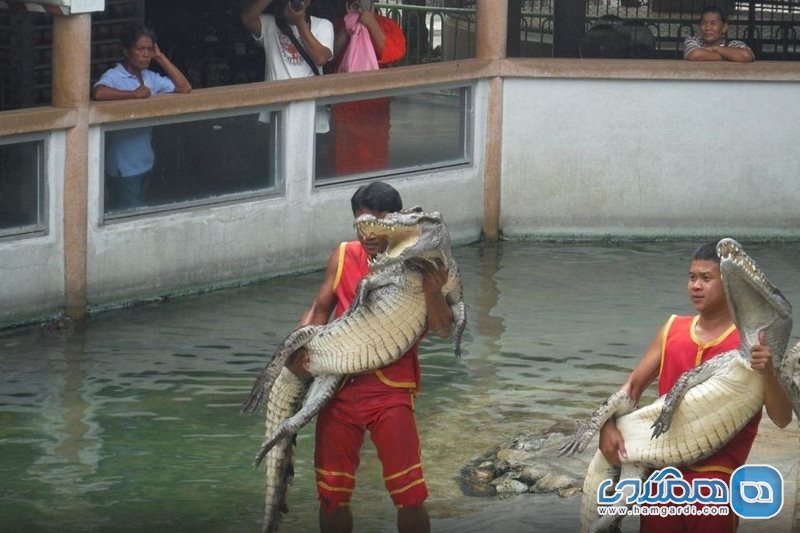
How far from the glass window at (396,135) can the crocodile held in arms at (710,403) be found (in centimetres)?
652

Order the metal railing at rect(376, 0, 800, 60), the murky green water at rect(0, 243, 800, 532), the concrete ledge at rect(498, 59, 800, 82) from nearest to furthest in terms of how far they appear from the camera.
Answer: the murky green water at rect(0, 243, 800, 532)
the concrete ledge at rect(498, 59, 800, 82)
the metal railing at rect(376, 0, 800, 60)

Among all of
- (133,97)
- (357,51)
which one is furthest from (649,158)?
(133,97)

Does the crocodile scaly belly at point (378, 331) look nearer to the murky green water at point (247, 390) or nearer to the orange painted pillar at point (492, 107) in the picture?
the murky green water at point (247, 390)

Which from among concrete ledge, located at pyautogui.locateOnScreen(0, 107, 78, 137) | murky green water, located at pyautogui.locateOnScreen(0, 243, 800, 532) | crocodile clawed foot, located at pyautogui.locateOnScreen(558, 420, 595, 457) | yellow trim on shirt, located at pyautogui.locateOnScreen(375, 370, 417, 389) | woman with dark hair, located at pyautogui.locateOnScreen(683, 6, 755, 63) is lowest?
murky green water, located at pyautogui.locateOnScreen(0, 243, 800, 532)

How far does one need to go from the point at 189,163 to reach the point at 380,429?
5401 millimetres

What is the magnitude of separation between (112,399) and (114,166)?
7.85 ft

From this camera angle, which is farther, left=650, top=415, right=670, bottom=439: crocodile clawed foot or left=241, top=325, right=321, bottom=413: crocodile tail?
left=241, top=325, right=321, bottom=413: crocodile tail

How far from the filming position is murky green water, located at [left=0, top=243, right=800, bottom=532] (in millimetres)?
7160

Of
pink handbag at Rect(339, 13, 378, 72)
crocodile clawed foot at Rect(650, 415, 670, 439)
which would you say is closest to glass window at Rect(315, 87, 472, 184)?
pink handbag at Rect(339, 13, 378, 72)

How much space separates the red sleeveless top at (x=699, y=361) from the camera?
5570mm

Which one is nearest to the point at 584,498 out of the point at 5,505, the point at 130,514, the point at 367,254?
the point at 367,254

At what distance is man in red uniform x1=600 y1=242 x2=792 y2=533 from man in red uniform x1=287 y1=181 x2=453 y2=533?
2.73 feet

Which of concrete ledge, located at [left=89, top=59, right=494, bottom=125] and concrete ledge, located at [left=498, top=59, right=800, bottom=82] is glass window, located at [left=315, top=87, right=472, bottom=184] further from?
concrete ledge, located at [left=498, top=59, right=800, bottom=82]

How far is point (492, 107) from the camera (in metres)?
12.9
